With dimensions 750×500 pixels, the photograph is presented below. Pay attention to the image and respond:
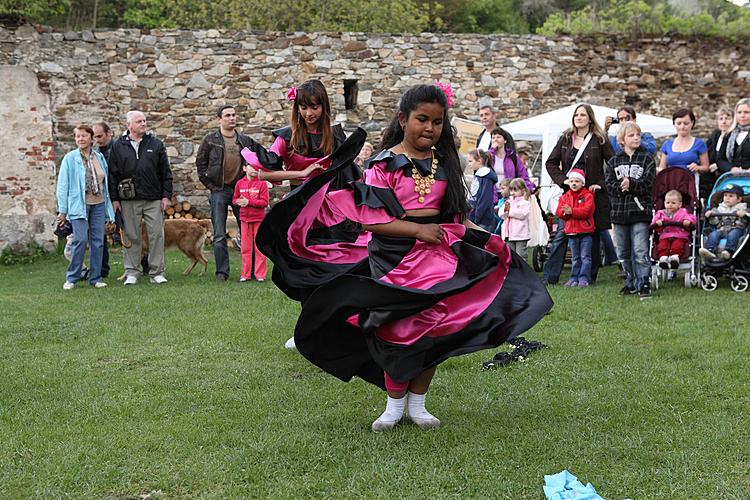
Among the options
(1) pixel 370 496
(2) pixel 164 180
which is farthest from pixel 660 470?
(2) pixel 164 180

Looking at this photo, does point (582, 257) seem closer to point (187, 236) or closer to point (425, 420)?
point (187, 236)

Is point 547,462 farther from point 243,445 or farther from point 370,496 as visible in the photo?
point 243,445

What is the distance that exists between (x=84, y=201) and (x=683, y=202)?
697 cm

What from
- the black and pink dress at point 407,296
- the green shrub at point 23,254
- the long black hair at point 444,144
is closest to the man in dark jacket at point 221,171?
the green shrub at point 23,254

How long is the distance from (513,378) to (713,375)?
1251mm

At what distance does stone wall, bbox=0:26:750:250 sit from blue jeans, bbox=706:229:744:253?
8136 mm

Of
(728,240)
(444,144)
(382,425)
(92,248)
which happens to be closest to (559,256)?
(728,240)

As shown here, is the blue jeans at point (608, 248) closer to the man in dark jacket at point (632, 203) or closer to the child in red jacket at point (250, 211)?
the man in dark jacket at point (632, 203)

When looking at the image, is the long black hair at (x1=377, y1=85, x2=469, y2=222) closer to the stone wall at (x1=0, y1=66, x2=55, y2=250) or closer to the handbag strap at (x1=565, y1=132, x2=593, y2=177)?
the handbag strap at (x1=565, y1=132, x2=593, y2=177)

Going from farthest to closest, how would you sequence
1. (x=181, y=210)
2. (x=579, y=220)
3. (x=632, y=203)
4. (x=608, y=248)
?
(x=181, y=210), (x=608, y=248), (x=579, y=220), (x=632, y=203)

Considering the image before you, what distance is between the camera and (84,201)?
10.5m

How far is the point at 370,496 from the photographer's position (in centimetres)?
367

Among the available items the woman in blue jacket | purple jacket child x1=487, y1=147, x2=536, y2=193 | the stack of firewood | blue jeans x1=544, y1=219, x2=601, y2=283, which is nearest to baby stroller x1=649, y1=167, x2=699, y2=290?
blue jeans x1=544, y1=219, x2=601, y2=283

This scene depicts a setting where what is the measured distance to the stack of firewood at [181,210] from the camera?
16562mm
